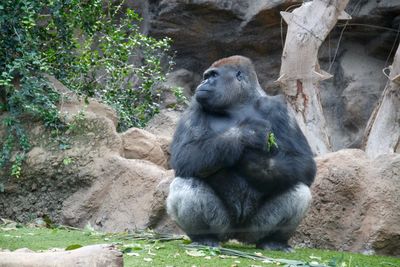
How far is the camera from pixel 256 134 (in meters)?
5.05

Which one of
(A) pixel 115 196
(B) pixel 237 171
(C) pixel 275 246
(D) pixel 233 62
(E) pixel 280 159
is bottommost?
(C) pixel 275 246

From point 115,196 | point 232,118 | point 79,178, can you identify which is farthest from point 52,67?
point 232,118

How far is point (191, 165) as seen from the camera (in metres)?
5.07

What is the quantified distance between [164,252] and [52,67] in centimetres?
341

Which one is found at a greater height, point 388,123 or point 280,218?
point 388,123

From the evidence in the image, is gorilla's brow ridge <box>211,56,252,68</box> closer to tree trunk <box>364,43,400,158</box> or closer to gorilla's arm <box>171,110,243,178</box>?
gorilla's arm <box>171,110,243,178</box>

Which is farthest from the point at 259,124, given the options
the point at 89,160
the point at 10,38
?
the point at 10,38

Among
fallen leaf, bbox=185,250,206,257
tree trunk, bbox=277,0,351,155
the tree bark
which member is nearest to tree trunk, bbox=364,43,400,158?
tree trunk, bbox=277,0,351,155

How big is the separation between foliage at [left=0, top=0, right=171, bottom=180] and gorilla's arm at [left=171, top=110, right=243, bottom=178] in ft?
6.40

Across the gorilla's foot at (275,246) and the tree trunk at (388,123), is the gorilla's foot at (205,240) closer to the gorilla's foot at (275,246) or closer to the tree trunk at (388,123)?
the gorilla's foot at (275,246)

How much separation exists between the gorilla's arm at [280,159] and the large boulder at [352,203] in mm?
705

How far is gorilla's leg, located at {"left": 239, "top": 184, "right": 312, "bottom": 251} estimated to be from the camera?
17.2 feet

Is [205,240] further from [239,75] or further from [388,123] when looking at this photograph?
[388,123]

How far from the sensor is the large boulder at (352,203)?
18.7ft
